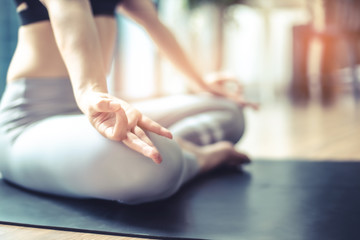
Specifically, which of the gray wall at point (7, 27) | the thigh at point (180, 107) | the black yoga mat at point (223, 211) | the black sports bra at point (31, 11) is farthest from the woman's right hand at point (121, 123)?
the gray wall at point (7, 27)

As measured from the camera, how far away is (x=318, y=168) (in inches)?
49.0

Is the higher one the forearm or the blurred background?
the forearm

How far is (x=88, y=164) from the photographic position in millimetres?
789

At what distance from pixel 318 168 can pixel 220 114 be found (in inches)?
14.2

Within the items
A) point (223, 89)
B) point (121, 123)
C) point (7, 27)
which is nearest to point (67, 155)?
point (121, 123)

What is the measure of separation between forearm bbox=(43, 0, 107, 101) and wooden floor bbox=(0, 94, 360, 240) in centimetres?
27

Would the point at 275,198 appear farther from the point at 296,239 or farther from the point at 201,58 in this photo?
the point at 201,58

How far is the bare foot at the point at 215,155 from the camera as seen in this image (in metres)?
1.11

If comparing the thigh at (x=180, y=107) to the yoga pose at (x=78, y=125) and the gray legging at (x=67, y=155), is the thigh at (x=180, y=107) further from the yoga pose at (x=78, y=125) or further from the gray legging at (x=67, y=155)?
the gray legging at (x=67, y=155)

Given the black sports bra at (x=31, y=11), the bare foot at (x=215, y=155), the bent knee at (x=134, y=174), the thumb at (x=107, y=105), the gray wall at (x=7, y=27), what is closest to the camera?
the thumb at (x=107, y=105)

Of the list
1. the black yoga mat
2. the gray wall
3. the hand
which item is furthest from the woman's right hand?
the gray wall

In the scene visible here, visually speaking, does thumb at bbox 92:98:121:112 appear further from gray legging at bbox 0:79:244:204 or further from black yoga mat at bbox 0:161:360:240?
black yoga mat at bbox 0:161:360:240

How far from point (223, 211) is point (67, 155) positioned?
326 mm

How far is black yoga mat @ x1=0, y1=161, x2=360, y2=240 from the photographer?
27.4 inches
